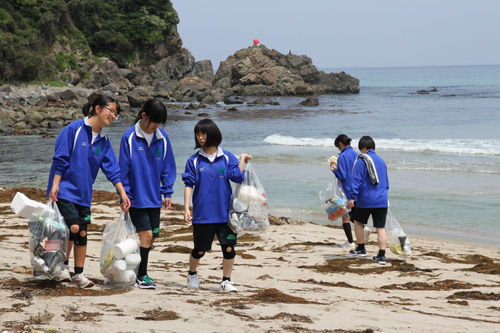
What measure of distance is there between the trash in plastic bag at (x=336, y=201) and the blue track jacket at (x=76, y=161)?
383 cm

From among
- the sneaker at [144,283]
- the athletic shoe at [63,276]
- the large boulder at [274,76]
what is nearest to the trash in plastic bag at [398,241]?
the sneaker at [144,283]

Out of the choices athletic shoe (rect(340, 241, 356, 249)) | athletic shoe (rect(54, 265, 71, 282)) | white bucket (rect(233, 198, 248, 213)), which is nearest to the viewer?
athletic shoe (rect(54, 265, 71, 282))

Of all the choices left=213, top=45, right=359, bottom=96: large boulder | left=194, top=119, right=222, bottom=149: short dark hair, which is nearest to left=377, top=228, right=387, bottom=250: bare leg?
left=194, top=119, right=222, bottom=149: short dark hair

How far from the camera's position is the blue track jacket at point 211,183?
4941 mm

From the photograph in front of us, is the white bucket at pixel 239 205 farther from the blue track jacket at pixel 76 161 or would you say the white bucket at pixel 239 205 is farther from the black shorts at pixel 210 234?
the blue track jacket at pixel 76 161

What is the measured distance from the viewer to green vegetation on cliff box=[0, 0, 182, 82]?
48.2m

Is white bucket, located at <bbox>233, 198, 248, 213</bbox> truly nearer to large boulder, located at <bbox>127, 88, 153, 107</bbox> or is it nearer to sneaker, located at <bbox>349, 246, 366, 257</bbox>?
sneaker, located at <bbox>349, 246, 366, 257</bbox>

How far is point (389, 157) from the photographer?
19266 millimetres

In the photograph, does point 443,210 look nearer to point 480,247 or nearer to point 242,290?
point 480,247

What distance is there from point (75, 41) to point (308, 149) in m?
46.9

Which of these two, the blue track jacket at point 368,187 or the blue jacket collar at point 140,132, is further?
the blue track jacket at point 368,187

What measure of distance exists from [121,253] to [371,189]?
345 cm

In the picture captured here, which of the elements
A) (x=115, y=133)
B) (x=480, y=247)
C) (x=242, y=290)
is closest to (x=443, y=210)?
(x=480, y=247)

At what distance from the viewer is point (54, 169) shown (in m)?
4.50
